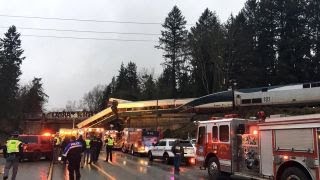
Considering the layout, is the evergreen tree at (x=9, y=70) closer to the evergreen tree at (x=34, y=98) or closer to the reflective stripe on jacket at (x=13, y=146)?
the evergreen tree at (x=34, y=98)

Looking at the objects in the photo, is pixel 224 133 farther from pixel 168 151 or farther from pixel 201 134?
pixel 168 151

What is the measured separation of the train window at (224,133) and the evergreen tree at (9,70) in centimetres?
6567

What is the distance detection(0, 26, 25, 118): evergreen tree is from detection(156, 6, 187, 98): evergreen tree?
31.0m

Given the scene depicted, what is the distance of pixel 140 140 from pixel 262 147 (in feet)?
90.3

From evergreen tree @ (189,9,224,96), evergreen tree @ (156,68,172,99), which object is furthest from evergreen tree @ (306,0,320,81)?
evergreen tree @ (156,68,172,99)

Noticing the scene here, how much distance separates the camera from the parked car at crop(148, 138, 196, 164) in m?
30.8

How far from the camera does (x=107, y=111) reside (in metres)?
83.4

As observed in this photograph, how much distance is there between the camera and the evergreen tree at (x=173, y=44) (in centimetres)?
10394

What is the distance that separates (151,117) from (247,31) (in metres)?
24.6

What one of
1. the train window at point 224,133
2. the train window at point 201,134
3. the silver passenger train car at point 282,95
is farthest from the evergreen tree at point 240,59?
the train window at point 224,133

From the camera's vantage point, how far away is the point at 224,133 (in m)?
19.4

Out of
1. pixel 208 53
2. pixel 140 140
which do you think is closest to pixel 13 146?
pixel 140 140

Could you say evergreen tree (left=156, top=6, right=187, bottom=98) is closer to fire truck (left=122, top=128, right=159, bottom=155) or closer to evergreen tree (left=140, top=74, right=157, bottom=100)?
evergreen tree (left=140, top=74, right=157, bottom=100)

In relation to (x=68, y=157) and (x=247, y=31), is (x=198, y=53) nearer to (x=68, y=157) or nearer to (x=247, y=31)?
(x=247, y=31)
